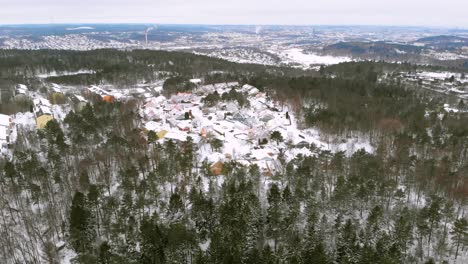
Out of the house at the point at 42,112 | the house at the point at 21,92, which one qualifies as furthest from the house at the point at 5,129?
the house at the point at 21,92

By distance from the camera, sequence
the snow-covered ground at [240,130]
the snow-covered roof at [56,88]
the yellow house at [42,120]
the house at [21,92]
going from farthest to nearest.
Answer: the snow-covered roof at [56,88], the house at [21,92], the yellow house at [42,120], the snow-covered ground at [240,130]

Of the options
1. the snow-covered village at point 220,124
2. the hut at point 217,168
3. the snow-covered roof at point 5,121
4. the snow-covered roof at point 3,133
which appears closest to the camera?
the hut at point 217,168

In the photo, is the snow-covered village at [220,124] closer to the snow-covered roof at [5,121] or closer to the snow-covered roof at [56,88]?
the snow-covered roof at [5,121]

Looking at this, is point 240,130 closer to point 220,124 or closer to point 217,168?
point 220,124

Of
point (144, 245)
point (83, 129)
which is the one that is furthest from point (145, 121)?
point (144, 245)

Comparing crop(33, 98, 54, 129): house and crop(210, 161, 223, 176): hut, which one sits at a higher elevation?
crop(33, 98, 54, 129): house

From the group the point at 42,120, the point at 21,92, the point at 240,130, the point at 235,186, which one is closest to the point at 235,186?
the point at 235,186

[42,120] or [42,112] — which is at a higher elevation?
[42,112]

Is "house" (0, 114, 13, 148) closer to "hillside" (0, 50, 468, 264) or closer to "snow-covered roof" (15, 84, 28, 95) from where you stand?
"hillside" (0, 50, 468, 264)

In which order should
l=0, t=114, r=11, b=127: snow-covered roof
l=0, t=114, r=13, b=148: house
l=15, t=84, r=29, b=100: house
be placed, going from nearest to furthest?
l=0, t=114, r=13, b=148: house → l=0, t=114, r=11, b=127: snow-covered roof → l=15, t=84, r=29, b=100: house

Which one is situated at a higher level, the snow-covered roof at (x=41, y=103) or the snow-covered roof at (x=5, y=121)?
the snow-covered roof at (x=41, y=103)

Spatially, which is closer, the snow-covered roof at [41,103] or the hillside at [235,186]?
the hillside at [235,186]

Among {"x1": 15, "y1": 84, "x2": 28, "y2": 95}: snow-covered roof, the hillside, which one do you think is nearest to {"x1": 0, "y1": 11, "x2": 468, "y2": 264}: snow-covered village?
the hillside

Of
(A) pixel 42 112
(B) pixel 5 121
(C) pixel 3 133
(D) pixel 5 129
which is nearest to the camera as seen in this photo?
(C) pixel 3 133
